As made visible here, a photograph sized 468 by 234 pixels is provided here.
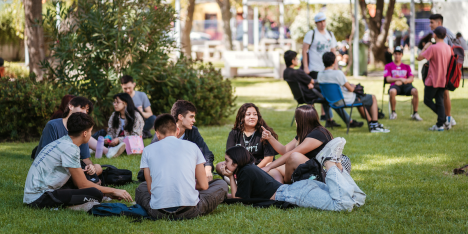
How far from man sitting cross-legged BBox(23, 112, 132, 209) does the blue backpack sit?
205 millimetres

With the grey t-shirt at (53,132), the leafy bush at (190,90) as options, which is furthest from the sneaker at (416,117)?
the grey t-shirt at (53,132)

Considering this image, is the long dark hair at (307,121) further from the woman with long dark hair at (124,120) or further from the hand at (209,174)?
the woman with long dark hair at (124,120)

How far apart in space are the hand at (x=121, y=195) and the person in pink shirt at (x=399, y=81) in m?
7.33

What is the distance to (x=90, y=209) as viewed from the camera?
15.6 ft

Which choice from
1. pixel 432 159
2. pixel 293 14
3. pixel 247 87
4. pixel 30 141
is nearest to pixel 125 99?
pixel 30 141

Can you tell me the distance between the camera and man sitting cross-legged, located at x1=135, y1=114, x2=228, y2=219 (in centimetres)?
423

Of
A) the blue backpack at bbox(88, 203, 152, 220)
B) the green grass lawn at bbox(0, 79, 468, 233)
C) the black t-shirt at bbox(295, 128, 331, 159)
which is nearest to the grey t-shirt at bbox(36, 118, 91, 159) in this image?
the green grass lawn at bbox(0, 79, 468, 233)

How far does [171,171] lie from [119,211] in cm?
72

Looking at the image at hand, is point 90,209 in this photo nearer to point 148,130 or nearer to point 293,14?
point 148,130

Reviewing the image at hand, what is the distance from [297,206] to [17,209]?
8.52 ft

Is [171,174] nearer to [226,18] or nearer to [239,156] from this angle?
[239,156]

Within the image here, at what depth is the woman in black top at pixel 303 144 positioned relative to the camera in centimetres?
532

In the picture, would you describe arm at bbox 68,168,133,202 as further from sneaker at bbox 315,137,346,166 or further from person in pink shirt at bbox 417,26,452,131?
person in pink shirt at bbox 417,26,452,131

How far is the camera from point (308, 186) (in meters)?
4.82
